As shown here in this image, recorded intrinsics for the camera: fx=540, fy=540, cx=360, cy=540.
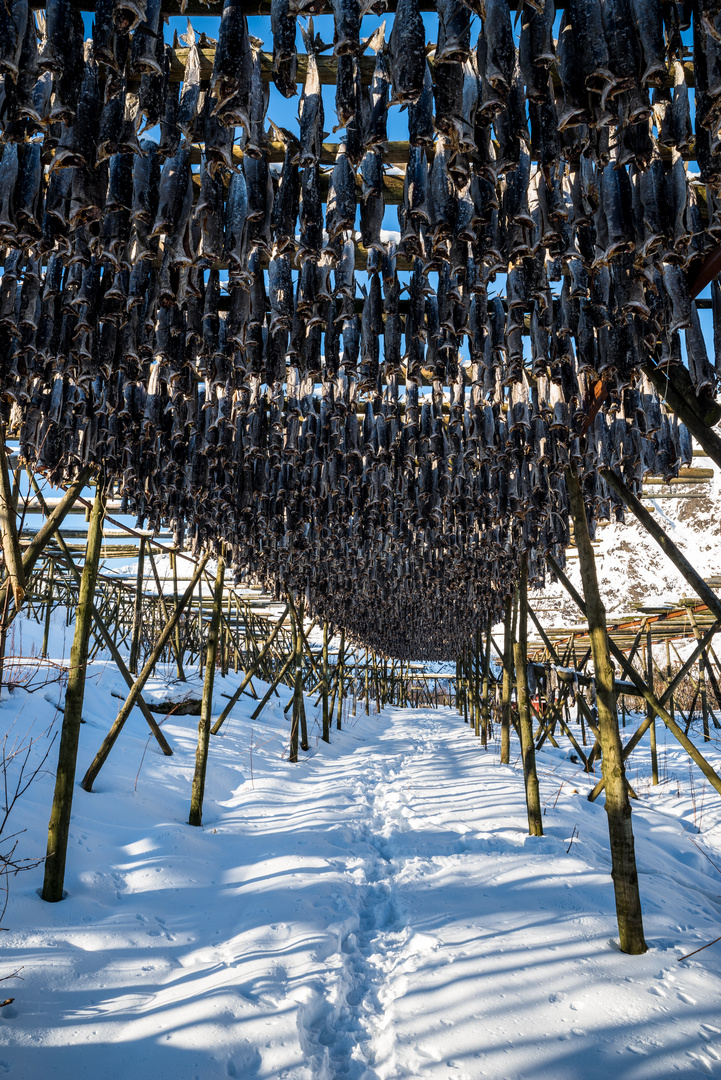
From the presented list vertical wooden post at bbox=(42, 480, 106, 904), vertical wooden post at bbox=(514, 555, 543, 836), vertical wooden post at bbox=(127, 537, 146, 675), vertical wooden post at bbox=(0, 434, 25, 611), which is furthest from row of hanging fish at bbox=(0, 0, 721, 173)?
vertical wooden post at bbox=(127, 537, 146, 675)

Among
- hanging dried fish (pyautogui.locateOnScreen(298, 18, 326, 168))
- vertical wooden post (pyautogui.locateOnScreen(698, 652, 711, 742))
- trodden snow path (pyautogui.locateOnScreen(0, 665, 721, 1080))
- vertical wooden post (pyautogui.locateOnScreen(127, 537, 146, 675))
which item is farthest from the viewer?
vertical wooden post (pyautogui.locateOnScreen(698, 652, 711, 742))

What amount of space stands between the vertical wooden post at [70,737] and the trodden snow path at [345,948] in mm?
224

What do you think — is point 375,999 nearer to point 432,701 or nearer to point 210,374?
point 210,374

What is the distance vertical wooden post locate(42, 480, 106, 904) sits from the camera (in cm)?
435

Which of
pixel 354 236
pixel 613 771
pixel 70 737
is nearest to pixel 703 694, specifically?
pixel 613 771

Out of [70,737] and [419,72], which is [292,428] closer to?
[70,737]

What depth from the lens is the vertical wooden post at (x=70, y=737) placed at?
435 cm

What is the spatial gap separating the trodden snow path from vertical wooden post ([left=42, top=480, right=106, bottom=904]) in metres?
0.22

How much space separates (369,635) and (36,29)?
66.8 feet

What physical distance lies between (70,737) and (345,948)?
111 inches

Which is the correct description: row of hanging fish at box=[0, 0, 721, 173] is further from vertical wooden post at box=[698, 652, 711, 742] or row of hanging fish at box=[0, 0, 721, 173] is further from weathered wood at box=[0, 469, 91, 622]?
vertical wooden post at box=[698, 652, 711, 742]

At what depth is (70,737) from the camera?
464 cm

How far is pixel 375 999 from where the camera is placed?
3500mm

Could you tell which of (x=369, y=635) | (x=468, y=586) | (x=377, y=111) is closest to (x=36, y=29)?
(x=377, y=111)
